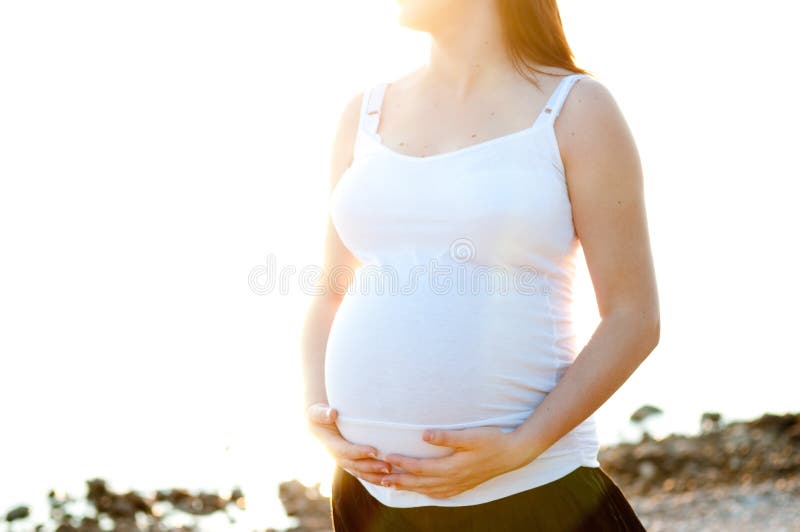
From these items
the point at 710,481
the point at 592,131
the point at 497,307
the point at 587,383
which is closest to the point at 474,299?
the point at 497,307

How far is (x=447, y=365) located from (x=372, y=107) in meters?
0.64

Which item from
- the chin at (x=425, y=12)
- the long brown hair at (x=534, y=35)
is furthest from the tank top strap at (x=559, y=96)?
the chin at (x=425, y=12)

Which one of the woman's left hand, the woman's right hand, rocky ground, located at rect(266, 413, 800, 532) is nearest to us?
the woman's left hand

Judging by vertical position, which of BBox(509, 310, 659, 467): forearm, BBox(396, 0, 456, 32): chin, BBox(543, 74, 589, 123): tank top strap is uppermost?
BBox(396, 0, 456, 32): chin

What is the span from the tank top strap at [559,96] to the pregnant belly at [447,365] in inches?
13.9

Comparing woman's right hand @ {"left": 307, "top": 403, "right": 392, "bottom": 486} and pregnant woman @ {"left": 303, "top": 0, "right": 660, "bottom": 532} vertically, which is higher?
pregnant woman @ {"left": 303, "top": 0, "right": 660, "bottom": 532}

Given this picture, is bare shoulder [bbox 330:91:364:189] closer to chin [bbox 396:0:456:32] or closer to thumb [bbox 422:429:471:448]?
chin [bbox 396:0:456:32]

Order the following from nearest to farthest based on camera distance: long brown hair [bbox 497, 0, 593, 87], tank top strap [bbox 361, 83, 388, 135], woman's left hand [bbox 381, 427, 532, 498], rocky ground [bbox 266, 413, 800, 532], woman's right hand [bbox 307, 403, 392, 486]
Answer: woman's left hand [bbox 381, 427, 532, 498] < woman's right hand [bbox 307, 403, 392, 486] < long brown hair [bbox 497, 0, 593, 87] < tank top strap [bbox 361, 83, 388, 135] < rocky ground [bbox 266, 413, 800, 532]

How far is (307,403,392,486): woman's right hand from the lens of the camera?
1743mm

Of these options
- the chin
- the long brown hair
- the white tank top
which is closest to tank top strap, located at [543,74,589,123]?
the white tank top

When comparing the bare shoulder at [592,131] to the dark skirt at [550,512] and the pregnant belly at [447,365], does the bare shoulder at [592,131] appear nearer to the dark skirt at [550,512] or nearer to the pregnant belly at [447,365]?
the pregnant belly at [447,365]

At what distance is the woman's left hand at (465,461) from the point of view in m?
1.61

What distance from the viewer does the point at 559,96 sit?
5.52ft

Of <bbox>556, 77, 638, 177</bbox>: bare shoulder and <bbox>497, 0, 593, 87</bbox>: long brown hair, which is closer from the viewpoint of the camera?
<bbox>556, 77, 638, 177</bbox>: bare shoulder
